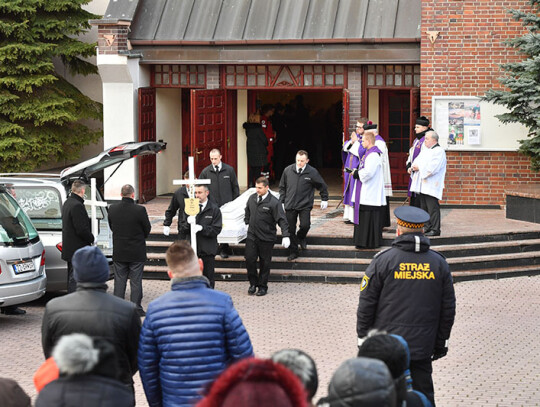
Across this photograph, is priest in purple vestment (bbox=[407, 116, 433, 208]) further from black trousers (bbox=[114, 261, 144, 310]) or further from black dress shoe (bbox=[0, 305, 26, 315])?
black dress shoe (bbox=[0, 305, 26, 315])

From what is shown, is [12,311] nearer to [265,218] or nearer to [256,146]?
[265,218]

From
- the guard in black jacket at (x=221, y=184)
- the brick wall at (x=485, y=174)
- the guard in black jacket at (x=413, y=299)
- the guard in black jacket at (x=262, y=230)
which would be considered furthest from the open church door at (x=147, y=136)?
the guard in black jacket at (x=413, y=299)

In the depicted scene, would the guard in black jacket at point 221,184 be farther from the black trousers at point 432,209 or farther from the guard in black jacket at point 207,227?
the black trousers at point 432,209

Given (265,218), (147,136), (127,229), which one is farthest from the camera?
(147,136)

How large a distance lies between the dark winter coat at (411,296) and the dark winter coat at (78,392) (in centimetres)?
289

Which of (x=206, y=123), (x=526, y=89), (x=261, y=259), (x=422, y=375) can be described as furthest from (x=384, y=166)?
(x=422, y=375)

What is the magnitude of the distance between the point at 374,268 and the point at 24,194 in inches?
317

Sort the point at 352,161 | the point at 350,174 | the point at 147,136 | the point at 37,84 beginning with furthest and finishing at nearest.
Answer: the point at 37,84 → the point at 147,136 → the point at 352,161 → the point at 350,174

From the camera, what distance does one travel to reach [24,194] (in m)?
14.1

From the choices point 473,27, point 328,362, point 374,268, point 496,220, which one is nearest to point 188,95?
point 473,27

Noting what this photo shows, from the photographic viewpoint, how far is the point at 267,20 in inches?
773

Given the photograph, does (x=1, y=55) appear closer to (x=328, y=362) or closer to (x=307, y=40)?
(x=307, y=40)

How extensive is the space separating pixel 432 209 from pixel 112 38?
7.77 meters

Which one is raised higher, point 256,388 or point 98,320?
point 256,388
